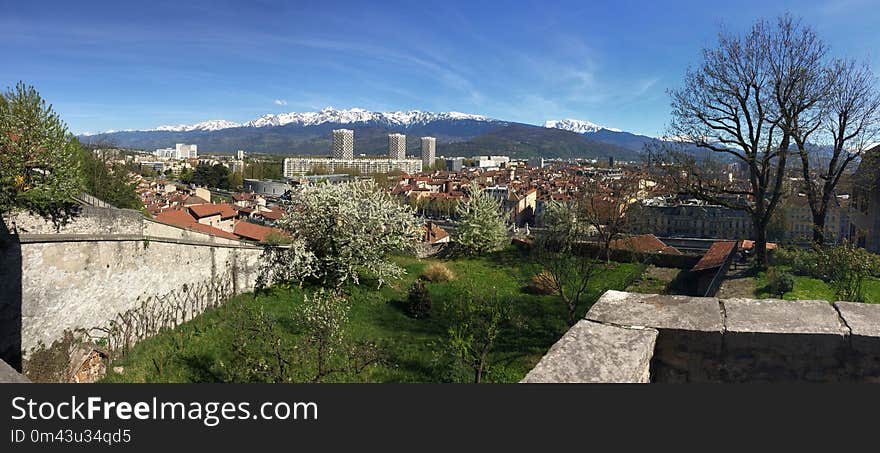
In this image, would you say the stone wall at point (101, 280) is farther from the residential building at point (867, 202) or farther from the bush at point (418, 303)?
the residential building at point (867, 202)

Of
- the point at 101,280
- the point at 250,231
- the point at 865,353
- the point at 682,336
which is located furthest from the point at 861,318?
the point at 250,231

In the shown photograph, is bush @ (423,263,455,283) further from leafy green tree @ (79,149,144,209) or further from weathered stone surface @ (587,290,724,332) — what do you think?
leafy green tree @ (79,149,144,209)

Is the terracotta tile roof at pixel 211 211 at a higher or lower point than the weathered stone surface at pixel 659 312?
lower

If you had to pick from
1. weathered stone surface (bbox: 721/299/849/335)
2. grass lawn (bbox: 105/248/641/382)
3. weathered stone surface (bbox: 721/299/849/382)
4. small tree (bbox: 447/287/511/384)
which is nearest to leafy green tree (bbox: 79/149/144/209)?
grass lawn (bbox: 105/248/641/382)

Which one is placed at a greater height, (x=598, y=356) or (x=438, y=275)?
(x=598, y=356)

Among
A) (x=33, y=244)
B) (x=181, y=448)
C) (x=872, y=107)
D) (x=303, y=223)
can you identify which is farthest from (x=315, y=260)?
(x=872, y=107)

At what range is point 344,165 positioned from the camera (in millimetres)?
175125

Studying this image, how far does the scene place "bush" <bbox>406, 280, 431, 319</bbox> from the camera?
47.1 feet

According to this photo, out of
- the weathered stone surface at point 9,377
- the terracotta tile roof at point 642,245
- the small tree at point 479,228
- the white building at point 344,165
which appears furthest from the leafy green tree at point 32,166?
the white building at point 344,165

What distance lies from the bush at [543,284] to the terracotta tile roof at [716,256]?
5.62 m

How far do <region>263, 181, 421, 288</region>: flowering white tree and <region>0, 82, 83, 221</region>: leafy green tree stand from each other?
5.74 metres

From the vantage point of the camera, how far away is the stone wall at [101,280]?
350 inches

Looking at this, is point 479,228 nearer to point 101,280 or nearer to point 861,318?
point 101,280

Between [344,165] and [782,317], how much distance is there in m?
177
